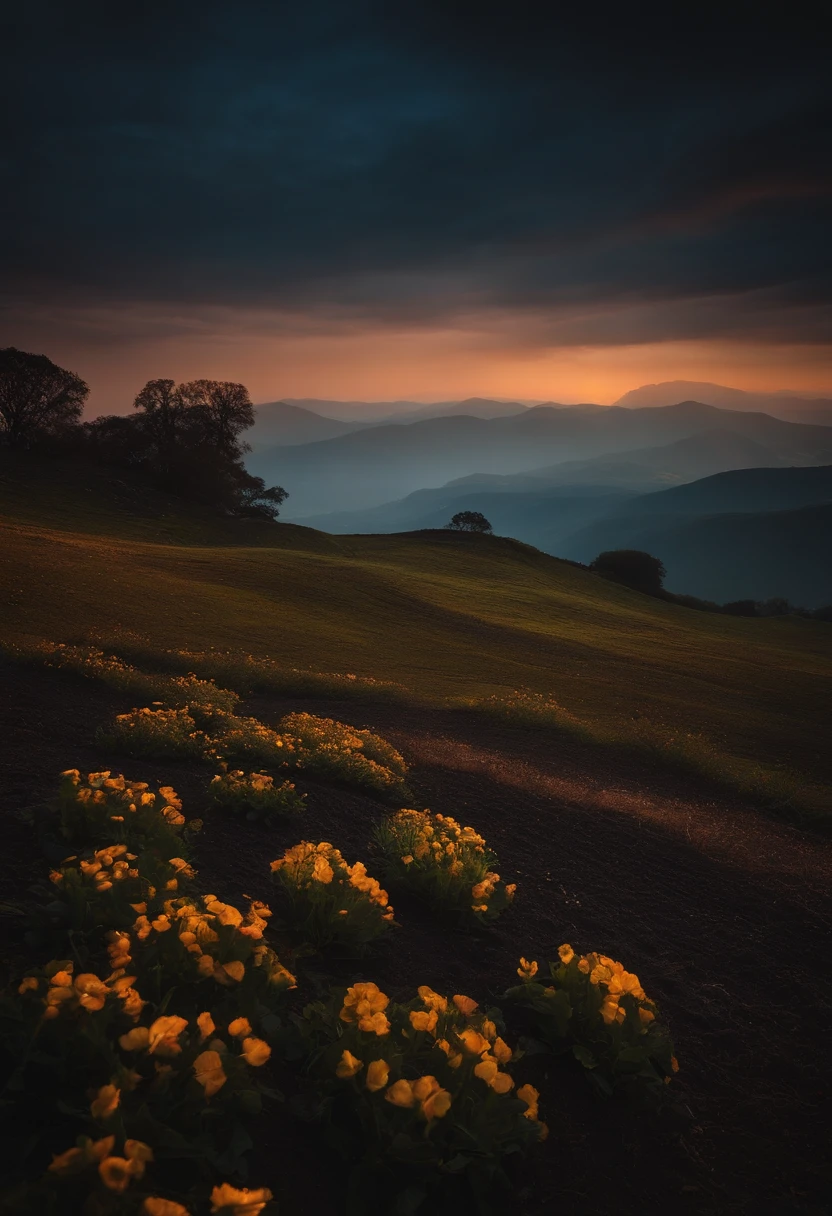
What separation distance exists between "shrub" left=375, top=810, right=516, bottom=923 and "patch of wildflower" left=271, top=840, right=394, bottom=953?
96cm

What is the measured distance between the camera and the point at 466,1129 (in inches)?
132

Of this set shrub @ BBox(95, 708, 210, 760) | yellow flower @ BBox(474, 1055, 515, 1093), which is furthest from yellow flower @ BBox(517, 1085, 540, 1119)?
shrub @ BBox(95, 708, 210, 760)

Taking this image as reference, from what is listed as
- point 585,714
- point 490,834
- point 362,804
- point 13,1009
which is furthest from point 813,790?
point 13,1009

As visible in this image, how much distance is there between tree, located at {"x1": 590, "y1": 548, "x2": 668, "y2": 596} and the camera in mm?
73787

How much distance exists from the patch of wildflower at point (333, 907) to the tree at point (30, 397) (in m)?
63.4

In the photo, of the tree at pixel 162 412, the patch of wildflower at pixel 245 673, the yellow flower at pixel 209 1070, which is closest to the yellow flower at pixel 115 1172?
the yellow flower at pixel 209 1070

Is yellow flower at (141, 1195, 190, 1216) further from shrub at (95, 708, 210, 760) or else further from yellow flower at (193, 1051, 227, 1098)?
shrub at (95, 708, 210, 760)

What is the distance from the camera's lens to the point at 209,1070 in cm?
307

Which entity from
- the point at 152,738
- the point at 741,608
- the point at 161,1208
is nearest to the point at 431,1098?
the point at 161,1208

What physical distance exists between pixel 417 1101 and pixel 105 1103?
4.62 feet

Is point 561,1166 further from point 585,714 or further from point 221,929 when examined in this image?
point 585,714

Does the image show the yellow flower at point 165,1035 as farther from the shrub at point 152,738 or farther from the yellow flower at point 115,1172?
the shrub at point 152,738

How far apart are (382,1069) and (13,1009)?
1.85 metres

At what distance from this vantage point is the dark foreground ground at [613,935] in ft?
13.0
